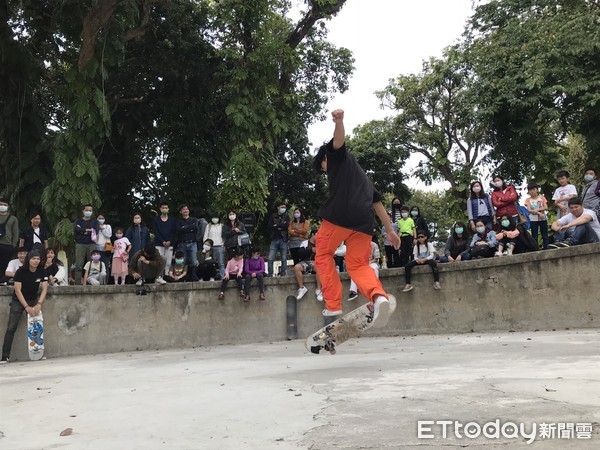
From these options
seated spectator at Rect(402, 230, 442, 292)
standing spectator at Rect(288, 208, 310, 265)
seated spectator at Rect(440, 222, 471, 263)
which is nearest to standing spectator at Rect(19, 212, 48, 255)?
standing spectator at Rect(288, 208, 310, 265)

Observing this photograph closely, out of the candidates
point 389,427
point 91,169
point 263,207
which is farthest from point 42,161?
point 389,427

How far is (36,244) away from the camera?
423 inches

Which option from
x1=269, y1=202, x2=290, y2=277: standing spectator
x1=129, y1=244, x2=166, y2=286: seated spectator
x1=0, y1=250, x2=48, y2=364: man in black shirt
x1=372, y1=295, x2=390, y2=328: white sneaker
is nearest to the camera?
x1=372, y1=295, x2=390, y2=328: white sneaker

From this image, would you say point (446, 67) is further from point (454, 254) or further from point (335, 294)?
point (335, 294)

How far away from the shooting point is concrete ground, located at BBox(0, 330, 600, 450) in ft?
10.9

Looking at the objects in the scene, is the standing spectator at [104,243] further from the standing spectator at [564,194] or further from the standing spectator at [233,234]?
the standing spectator at [564,194]

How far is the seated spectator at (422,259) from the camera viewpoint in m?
10.5

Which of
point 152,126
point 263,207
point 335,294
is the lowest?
point 335,294

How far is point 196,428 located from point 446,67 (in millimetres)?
28546

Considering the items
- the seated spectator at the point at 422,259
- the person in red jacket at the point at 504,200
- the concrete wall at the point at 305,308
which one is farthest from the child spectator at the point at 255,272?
the person in red jacket at the point at 504,200

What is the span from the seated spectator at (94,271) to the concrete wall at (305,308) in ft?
1.93

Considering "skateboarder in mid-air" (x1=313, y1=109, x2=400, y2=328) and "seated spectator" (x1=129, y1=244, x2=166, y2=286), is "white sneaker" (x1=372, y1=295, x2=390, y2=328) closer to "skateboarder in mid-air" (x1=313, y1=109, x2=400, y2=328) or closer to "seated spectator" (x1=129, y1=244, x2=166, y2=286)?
"skateboarder in mid-air" (x1=313, y1=109, x2=400, y2=328)

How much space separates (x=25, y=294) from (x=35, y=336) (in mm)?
788

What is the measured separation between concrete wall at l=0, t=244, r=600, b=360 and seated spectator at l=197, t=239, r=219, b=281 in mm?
664
